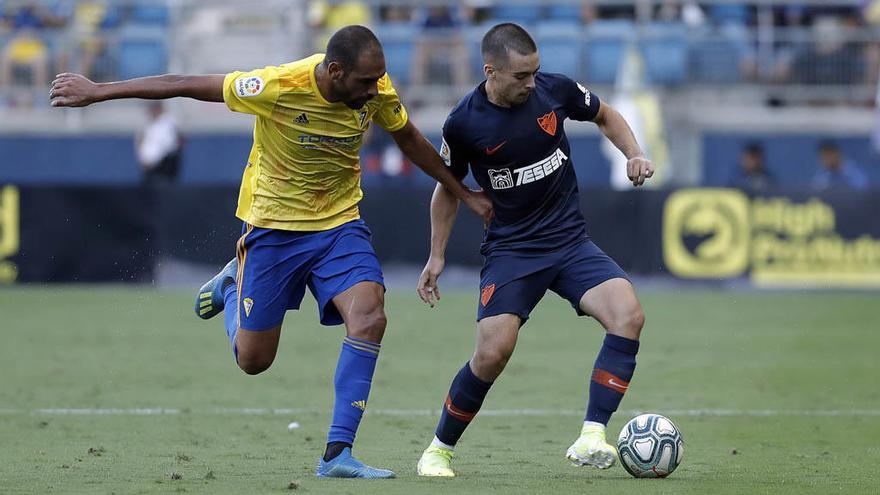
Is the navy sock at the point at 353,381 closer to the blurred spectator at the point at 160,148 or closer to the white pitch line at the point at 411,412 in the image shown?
the white pitch line at the point at 411,412

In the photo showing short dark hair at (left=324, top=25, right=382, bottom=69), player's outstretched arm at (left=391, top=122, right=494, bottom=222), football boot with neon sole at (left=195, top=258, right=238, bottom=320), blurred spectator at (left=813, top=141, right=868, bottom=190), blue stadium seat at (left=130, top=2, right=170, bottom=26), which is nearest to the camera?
short dark hair at (left=324, top=25, right=382, bottom=69)

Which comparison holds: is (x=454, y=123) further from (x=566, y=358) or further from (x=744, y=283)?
(x=744, y=283)

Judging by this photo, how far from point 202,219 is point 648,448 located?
42.9ft

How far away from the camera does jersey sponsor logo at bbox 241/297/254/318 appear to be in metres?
7.36

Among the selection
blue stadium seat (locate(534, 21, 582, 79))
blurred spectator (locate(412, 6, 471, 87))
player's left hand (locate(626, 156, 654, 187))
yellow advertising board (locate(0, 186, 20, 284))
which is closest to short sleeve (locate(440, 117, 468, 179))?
player's left hand (locate(626, 156, 654, 187))

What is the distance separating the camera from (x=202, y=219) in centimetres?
1906

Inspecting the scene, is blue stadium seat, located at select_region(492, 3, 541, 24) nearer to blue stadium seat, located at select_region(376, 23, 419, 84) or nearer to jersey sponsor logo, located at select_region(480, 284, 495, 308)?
blue stadium seat, located at select_region(376, 23, 419, 84)

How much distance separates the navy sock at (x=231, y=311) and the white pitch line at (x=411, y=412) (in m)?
1.57

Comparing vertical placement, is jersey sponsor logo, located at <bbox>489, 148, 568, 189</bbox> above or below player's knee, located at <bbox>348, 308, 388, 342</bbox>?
above

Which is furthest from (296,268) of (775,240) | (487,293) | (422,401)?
(775,240)

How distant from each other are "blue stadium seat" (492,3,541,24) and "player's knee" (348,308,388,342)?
16.6 meters

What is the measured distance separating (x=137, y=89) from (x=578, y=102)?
2.09 meters

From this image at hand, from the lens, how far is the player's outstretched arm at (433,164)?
7.15 meters

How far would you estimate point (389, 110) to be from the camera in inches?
275
